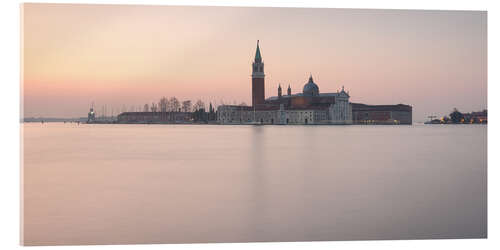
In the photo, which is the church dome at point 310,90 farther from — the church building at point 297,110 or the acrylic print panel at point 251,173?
the acrylic print panel at point 251,173

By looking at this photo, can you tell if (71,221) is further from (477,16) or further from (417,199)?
(477,16)

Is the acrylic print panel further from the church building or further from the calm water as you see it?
the church building

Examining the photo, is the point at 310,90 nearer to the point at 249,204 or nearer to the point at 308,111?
the point at 308,111

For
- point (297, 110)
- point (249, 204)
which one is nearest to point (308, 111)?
point (297, 110)

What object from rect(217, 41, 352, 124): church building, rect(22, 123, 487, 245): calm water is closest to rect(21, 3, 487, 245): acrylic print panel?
rect(22, 123, 487, 245): calm water

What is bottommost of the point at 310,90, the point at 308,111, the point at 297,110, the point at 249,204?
the point at 249,204

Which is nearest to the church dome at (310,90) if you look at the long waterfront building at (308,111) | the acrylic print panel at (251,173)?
the long waterfront building at (308,111)

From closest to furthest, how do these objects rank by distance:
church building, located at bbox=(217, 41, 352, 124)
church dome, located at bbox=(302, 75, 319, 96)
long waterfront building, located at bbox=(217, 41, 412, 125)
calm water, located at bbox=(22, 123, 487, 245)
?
1. calm water, located at bbox=(22, 123, 487, 245)
2. long waterfront building, located at bbox=(217, 41, 412, 125)
3. church building, located at bbox=(217, 41, 352, 124)
4. church dome, located at bbox=(302, 75, 319, 96)

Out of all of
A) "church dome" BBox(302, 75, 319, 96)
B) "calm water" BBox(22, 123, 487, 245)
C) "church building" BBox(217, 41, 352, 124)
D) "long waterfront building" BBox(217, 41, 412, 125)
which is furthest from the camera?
"church dome" BBox(302, 75, 319, 96)

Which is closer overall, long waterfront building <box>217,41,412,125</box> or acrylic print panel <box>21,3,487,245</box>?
acrylic print panel <box>21,3,487,245</box>

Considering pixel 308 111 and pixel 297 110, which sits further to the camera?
pixel 297 110

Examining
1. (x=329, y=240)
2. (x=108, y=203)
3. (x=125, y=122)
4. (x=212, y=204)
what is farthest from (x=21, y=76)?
(x=125, y=122)

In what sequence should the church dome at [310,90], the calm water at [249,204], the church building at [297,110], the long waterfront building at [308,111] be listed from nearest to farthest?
the calm water at [249,204] < the long waterfront building at [308,111] < the church building at [297,110] < the church dome at [310,90]
